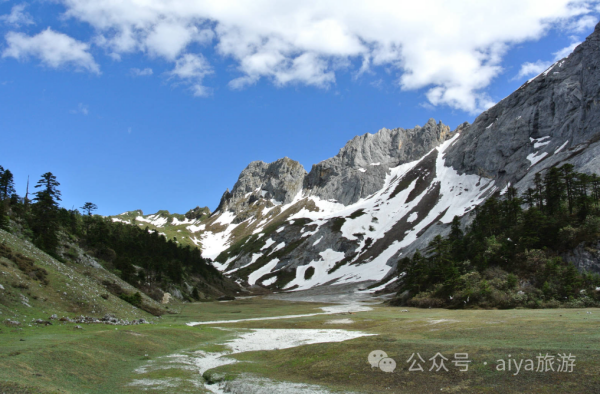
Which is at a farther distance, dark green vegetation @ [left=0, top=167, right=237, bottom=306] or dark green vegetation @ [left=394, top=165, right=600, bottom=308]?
dark green vegetation @ [left=0, top=167, right=237, bottom=306]

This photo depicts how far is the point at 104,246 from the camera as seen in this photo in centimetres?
9362

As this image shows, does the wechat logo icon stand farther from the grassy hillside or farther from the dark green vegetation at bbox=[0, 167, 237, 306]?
the dark green vegetation at bbox=[0, 167, 237, 306]

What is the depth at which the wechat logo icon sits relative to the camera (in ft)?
66.2

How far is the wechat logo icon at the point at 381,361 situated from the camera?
20170 millimetres

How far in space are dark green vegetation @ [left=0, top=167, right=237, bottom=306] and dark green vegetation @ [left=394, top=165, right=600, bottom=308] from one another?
60.0m

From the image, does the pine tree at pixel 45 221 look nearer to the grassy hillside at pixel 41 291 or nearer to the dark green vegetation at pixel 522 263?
the grassy hillside at pixel 41 291

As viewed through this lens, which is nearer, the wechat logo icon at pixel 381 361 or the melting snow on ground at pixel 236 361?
the melting snow on ground at pixel 236 361

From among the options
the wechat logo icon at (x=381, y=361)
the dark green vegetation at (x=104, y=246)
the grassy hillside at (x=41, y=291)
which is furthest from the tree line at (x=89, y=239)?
the wechat logo icon at (x=381, y=361)

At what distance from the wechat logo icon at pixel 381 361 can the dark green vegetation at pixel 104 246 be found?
142ft

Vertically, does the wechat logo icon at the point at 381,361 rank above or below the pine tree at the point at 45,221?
below

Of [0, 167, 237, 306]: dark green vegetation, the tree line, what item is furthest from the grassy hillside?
the tree line

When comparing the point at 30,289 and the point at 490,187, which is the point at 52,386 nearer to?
the point at 30,289

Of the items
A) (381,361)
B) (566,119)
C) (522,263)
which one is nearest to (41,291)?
(381,361)

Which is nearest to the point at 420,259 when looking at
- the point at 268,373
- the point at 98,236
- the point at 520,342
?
the point at 520,342
